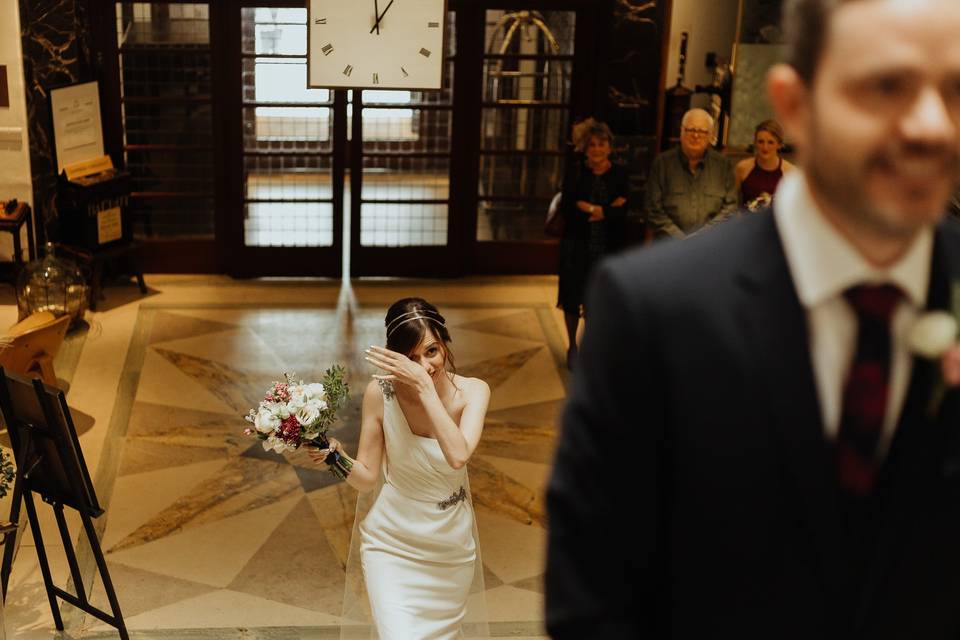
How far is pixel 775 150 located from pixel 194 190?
4554 mm

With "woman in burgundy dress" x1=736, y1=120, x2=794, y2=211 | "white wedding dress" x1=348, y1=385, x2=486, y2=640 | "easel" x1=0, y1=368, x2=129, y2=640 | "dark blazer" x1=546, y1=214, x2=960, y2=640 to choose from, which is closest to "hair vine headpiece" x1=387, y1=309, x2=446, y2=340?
"white wedding dress" x1=348, y1=385, x2=486, y2=640

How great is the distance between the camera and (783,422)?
117 cm

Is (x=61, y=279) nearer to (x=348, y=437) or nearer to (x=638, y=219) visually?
(x=348, y=437)

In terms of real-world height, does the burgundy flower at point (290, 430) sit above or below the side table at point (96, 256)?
above

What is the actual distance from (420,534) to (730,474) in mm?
3340

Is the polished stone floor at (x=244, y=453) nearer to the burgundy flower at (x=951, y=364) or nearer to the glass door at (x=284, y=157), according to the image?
the glass door at (x=284, y=157)

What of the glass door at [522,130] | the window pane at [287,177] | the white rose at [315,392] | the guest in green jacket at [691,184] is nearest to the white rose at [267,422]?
the white rose at [315,392]

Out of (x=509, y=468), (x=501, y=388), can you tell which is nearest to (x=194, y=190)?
(x=501, y=388)

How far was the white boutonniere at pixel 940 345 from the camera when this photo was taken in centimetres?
116

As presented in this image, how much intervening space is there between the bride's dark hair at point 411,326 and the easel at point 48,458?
116 centimetres

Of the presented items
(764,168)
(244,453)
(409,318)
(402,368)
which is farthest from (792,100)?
(764,168)

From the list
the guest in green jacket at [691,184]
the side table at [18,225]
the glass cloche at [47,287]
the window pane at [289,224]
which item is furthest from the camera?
the window pane at [289,224]

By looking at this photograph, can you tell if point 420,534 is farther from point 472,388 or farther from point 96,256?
point 96,256

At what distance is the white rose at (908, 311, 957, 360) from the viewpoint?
1158 millimetres
